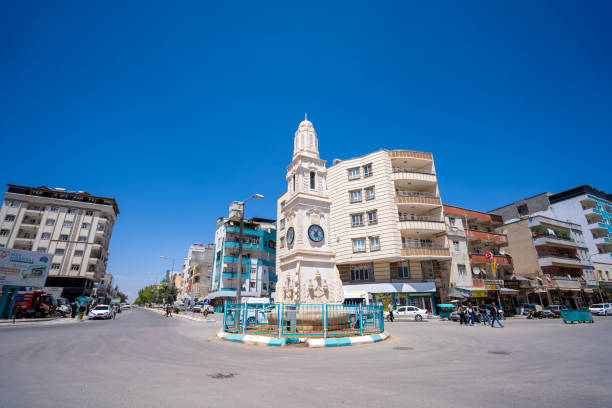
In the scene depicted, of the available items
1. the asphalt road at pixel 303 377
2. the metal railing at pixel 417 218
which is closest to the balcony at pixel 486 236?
the metal railing at pixel 417 218

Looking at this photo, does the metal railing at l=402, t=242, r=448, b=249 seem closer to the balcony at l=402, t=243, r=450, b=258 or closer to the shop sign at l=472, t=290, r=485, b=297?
the balcony at l=402, t=243, r=450, b=258

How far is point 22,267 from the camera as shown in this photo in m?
26.6

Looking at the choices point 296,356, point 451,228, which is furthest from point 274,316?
point 451,228

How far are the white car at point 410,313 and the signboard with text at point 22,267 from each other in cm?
3502

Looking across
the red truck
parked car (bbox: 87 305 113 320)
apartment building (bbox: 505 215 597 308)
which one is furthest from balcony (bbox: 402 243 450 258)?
the red truck

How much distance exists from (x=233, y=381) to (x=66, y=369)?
4452 millimetres

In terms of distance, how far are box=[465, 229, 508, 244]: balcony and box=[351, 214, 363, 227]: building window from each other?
14205 millimetres

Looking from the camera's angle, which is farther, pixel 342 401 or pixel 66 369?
pixel 66 369

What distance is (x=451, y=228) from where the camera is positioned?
121ft

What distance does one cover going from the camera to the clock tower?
15.3 meters

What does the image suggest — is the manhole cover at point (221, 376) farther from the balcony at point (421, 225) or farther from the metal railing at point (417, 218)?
the metal railing at point (417, 218)

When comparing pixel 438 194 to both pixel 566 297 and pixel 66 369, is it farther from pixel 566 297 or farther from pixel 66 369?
pixel 66 369

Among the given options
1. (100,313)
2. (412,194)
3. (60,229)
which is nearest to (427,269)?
(412,194)

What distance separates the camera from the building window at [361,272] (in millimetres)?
35875
